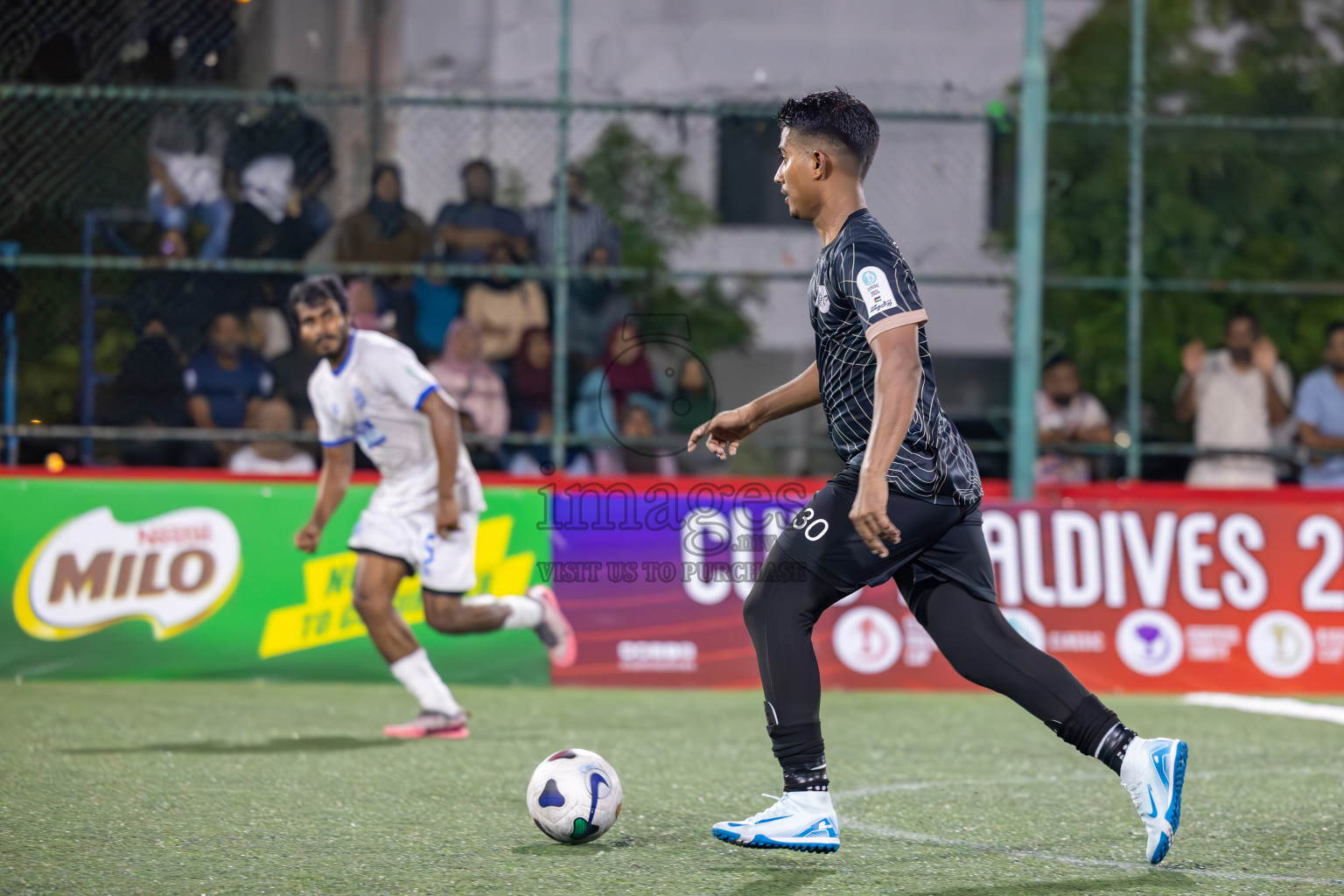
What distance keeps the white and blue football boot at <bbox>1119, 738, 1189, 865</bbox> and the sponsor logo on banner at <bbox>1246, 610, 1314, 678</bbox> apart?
17.4ft

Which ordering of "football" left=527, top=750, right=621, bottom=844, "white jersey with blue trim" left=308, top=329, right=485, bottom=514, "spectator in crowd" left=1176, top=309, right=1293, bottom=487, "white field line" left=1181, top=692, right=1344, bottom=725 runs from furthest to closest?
"spectator in crowd" left=1176, top=309, right=1293, bottom=487 < "white field line" left=1181, top=692, right=1344, bottom=725 < "white jersey with blue trim" left=308, top=329, right=485, bottom=514 < "football" left=527, top=750, right=621, bottom=844

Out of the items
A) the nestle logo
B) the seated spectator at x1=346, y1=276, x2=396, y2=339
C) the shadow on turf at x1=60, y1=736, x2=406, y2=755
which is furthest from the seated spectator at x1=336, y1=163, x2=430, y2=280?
→ the shadow on turf at x1=60, y1=736, x2=406, y2=755

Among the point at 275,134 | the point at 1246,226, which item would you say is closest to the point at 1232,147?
the point at 1246,226

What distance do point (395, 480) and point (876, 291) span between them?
3.67 m

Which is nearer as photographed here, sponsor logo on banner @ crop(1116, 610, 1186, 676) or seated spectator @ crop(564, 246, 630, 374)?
sponsor logo on banner @ crop(1116, 610, 1186, 676)

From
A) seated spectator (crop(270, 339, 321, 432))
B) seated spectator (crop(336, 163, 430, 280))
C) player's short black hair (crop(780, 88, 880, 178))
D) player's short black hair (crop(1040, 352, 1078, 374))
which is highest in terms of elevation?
seated spectator (crop(336, 163, 430, 280))

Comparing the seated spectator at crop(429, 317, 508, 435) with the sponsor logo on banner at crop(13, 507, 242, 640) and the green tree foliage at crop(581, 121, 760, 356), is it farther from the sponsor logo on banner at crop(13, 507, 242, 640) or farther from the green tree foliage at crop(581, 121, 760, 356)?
the sponsor logo on banner at crop(13, 507, 242, 640)

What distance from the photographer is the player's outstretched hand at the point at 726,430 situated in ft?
16.9

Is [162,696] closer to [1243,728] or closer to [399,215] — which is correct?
[399,215]

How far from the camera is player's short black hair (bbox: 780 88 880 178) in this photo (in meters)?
4.64

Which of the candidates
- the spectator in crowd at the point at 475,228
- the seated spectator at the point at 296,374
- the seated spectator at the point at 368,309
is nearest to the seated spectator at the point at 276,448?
the seated spectator at the point at 296,374

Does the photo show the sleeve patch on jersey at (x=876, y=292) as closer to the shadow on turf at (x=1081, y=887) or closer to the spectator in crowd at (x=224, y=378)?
the shadow on turf at (x=1081, y=887)

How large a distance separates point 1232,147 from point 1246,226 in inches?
22.4

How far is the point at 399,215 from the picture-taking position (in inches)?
428
